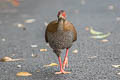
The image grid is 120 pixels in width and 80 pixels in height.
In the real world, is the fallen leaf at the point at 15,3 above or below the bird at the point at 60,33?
above

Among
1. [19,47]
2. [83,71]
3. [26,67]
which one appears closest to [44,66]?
[26,67]

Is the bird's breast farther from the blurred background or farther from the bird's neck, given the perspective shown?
the blurred background

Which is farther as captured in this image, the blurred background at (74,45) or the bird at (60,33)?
the blurred background at (74,45)

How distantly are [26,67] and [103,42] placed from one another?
85.5 inches

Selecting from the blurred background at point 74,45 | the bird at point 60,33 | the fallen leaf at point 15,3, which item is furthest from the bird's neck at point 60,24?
the fallen leaf at point 15,3

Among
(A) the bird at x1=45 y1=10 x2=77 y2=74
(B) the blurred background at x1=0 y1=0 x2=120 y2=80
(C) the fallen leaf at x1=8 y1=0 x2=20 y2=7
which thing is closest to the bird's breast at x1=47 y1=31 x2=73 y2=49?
(A) the bird at x1=45 y1=10 x2=77 y2=74

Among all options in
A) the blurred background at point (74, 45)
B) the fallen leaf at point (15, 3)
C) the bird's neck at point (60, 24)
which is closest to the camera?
the bird's neck at point (60, 24)

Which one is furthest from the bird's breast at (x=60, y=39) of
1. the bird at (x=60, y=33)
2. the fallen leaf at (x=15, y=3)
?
the fallen leaf at (x=15, y=3)

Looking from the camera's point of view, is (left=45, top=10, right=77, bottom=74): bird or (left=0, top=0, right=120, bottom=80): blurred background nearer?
(left=45, top=10, right=77, bottom=74): bird

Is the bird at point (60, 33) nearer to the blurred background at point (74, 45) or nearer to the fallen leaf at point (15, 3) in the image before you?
the blurred background at point (74, 45)

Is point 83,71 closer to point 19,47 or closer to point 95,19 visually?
point 19,47

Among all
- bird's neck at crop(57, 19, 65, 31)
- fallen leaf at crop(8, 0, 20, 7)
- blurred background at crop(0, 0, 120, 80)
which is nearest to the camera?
bird's neck at crop(57, 19, 65, 31)

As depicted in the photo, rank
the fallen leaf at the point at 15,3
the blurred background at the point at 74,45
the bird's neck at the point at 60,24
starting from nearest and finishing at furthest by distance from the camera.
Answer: the bird's neck at the point at 60,24 < the blurred background at the point at 74,45 < the fallen leaf at the point at 15,3

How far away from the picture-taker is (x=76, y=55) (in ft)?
20.9
